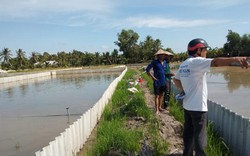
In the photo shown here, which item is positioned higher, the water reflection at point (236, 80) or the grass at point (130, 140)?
the grass at point (130, 140)

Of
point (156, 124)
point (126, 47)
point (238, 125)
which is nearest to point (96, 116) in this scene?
point (156, 124)

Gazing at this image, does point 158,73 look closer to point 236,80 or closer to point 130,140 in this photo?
point 130,140

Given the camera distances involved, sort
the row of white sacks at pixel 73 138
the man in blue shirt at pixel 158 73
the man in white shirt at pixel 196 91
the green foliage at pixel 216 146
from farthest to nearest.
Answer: the man in blue shirt at pixel 158 73 < the row of white sacks at pixel 73 138 < the green foliage at pixel 216 146 < the man in white shirt at pixel 196 91

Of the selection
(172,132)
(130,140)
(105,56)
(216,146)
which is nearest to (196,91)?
(216,146)

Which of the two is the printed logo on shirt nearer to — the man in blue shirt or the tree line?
the man in blue shirt

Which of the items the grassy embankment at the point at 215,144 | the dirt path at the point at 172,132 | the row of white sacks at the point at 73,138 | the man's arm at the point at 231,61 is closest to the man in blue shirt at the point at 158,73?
the dirt path at the point at 172,132

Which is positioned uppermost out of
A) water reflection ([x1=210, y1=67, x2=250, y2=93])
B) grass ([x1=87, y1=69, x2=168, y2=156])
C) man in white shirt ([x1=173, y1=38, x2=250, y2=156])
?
man in white shirt ([x1=173, y1=38, x2=250, y2=156])

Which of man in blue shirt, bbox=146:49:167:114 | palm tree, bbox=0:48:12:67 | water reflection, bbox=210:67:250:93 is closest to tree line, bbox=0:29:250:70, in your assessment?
palm tree, bbox=0:48:12:67

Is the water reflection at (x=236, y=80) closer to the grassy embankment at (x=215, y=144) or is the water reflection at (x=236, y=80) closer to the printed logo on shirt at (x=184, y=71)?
the grassy embankment at (x=215, y=144)

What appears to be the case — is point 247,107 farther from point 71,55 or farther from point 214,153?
point 71,55

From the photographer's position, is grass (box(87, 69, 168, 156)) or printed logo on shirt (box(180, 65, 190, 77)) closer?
printed logo on shirt (box(180, 65, 190, 77))

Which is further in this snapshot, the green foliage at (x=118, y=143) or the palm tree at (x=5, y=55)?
the palm tree at (x=5, y=55)

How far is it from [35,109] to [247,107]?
8240mm

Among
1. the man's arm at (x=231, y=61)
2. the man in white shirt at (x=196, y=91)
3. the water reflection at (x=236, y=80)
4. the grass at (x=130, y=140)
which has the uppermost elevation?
the man's arm at (x=231, y=61)
